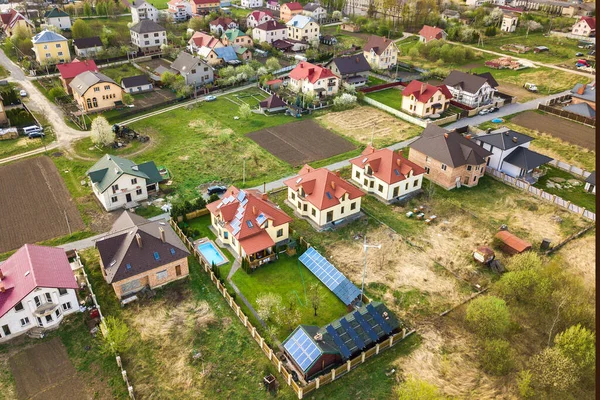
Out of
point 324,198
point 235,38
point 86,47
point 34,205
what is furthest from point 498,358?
point 86,47

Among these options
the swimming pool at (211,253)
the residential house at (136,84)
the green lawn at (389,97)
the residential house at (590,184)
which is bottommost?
the swimming pool at (211,253)

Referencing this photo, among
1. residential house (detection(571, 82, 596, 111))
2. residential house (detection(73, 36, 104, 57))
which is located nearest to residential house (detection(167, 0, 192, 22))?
residential house (detection(73, 36, 104, 57))

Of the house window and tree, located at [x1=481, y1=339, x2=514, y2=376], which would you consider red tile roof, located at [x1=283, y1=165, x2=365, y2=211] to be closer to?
the house window

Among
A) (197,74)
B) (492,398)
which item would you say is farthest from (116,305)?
(197,74)

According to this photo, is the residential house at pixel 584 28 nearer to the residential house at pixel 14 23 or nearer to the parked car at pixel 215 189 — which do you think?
the parked car at pixel 215 189

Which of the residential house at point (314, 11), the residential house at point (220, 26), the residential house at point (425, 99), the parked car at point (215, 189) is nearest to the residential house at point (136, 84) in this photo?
the residential house at point (220, 26)

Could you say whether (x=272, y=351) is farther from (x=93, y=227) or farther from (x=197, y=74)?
(x=197, y=74)
